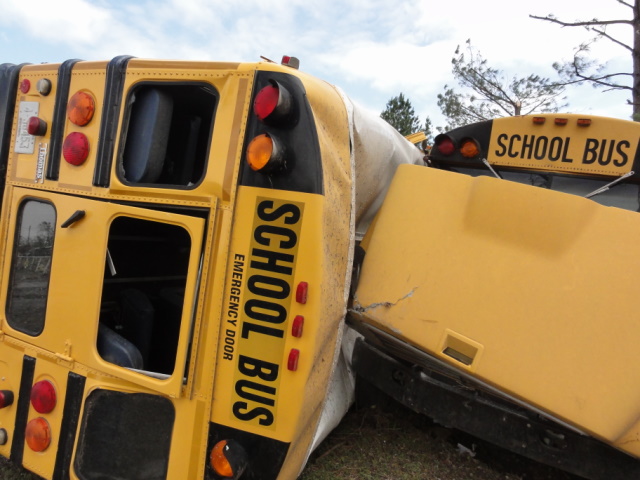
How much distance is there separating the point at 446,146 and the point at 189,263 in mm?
2083

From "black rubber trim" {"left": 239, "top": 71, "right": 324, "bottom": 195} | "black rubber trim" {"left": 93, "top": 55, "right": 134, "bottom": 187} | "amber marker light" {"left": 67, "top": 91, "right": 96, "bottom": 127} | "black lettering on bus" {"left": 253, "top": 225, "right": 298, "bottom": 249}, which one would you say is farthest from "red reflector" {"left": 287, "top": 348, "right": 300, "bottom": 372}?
"amber marker light" {"left": 67, "top": 91, "right": 96, "bottom": 127}

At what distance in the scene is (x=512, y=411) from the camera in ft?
7.00

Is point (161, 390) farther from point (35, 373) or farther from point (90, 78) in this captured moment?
point (90, 78)

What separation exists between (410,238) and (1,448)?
88.5 inches

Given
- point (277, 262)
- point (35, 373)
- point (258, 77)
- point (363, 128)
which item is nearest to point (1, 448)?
point (35, 373)

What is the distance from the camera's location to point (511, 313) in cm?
194

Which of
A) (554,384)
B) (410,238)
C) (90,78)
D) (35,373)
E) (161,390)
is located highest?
(90,78)

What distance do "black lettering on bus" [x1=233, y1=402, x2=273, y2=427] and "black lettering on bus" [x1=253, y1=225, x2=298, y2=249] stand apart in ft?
2.19

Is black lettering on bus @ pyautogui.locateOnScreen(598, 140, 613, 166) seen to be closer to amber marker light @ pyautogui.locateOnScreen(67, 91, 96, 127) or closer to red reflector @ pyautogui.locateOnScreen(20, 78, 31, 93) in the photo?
amber marker light @ pyautogui.locateOnScreen(67, 91, 96, 127)

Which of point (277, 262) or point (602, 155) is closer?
point (277, 262)

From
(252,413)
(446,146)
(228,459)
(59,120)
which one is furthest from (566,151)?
(59,120)

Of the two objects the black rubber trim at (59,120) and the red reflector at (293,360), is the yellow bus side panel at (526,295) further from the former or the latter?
the black rubber trim at (59,120)

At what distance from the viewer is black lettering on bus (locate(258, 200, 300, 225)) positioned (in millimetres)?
1963

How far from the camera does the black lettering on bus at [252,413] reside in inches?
78.9
